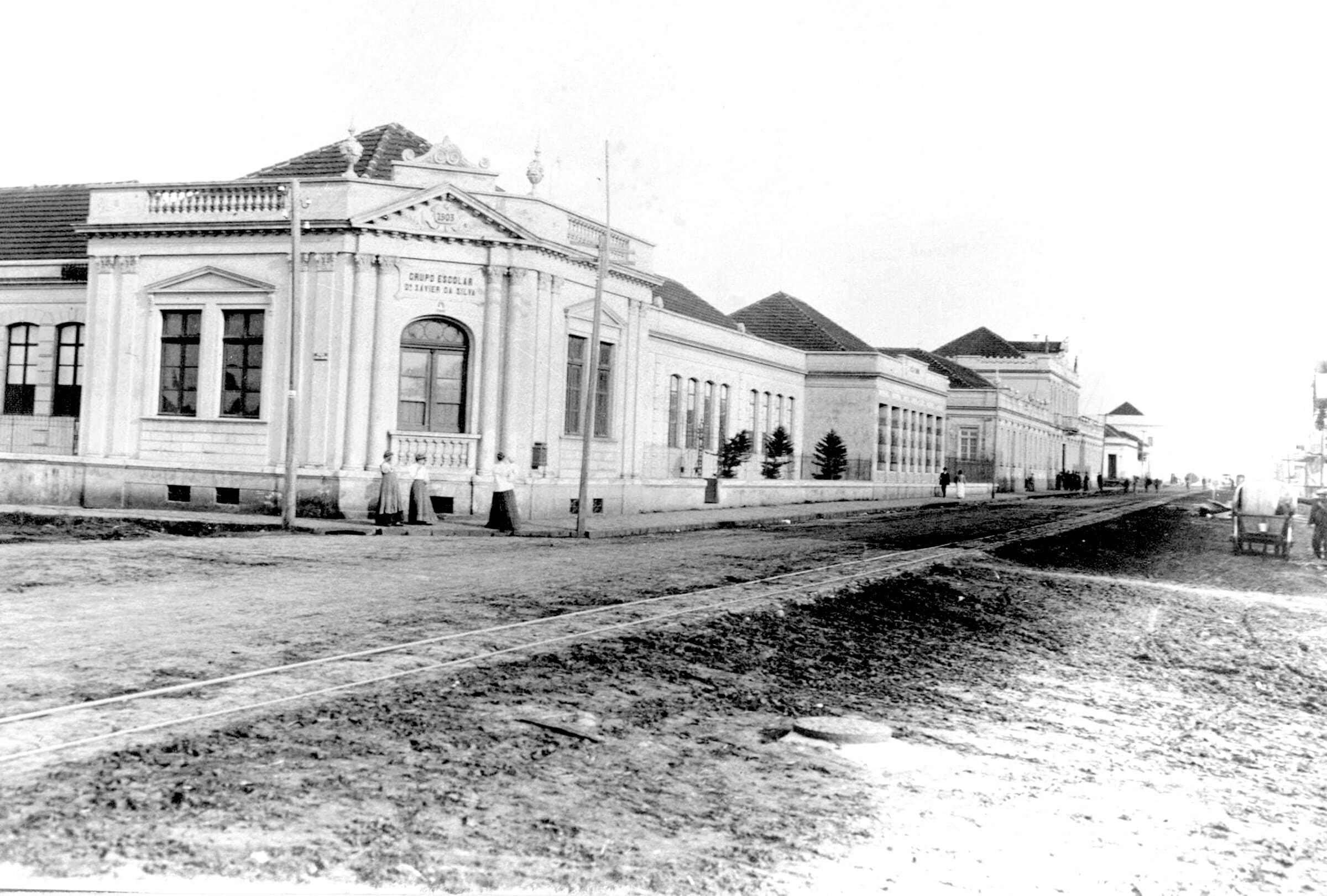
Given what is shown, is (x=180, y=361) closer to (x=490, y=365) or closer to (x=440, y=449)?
(x=440, y=449)

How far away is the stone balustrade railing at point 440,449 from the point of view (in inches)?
1049

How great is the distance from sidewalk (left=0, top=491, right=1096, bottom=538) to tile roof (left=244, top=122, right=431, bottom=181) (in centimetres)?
881

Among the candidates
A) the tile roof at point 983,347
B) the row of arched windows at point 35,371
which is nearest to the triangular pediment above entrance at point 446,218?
the row of arched windows at point 35,371

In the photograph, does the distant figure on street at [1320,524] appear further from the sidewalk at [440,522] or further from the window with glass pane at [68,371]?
the window with glass pane at [68,371]

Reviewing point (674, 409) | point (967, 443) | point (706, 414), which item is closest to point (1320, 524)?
point (674, 409)

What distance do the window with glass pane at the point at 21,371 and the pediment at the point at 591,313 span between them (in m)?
14.5

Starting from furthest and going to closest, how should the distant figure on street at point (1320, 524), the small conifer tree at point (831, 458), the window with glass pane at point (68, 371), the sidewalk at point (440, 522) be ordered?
the small conifer tree at point (831, 458)
the window with glass pane at point (68, 371)
the distant figure on street at point (1320, 524)
the sidewalk at point (440, 522)

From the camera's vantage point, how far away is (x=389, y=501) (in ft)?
79.2

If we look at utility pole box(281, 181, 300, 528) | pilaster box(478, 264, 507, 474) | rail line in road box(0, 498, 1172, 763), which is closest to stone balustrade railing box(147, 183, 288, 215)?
utility pole box(281, 181, 300, 528)

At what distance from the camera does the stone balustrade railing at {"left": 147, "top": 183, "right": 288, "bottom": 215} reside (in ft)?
88.3

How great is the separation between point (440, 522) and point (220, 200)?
909 cm

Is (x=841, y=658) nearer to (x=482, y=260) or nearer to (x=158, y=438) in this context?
(x=482, y=260)

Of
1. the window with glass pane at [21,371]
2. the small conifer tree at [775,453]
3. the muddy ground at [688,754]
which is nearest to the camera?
the muddy ground at [688,754]

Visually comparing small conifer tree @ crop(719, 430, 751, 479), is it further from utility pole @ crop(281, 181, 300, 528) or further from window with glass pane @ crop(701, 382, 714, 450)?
utility pole @ crop(281, 181, 300, 528)
